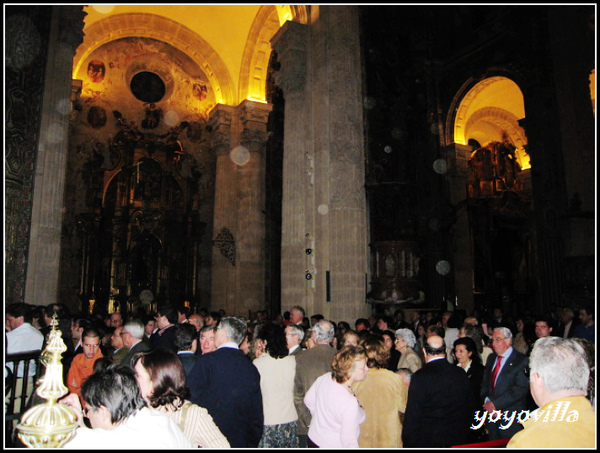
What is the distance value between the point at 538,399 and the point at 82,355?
4560 mm

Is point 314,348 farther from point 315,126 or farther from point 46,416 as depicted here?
point 315,126

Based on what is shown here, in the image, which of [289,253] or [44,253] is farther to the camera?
[289,253]

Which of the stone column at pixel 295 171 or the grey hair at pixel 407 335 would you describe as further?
the stone column at pixel 295 171

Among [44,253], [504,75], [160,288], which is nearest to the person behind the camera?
[44,253]

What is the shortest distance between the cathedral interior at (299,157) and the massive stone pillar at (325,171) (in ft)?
0.19

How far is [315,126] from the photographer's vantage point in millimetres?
12758

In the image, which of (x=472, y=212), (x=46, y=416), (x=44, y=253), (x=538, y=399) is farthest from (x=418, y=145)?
(x=46, y=416)

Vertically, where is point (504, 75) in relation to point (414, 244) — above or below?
above

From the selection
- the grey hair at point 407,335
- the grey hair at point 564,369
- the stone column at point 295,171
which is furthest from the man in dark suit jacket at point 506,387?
the stone column at point 295,171

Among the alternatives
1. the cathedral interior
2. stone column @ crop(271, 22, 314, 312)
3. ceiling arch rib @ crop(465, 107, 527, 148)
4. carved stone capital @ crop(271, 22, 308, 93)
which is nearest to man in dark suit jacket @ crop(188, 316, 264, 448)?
the cathedral interior

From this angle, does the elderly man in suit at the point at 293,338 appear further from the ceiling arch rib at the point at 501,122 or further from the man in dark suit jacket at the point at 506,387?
the ceiling arch rib at the point at 501,122

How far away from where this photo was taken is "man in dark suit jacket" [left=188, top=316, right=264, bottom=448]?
3.63 m

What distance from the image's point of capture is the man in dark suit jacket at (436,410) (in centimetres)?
387

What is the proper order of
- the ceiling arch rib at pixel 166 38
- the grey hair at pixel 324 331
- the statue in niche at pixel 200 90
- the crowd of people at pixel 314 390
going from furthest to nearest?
the statue in niche at pixel 200 90 < the ceiling arch rib at pixel 166 38 < the grey hair at pixel 324 331 < the crowd of people at pixel 314 390
